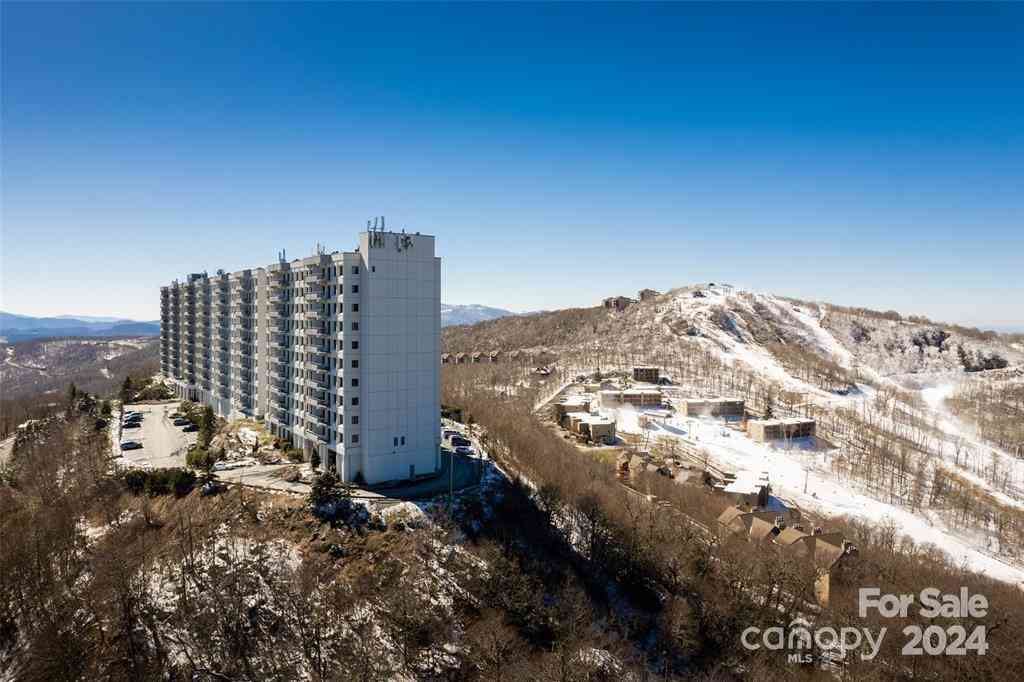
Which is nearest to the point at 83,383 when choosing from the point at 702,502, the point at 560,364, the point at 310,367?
the point at 560,364

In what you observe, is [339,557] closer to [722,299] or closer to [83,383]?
[722,299]

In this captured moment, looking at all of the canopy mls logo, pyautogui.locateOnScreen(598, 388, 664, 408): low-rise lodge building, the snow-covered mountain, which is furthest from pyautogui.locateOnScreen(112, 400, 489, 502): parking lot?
the snow-covered mountain

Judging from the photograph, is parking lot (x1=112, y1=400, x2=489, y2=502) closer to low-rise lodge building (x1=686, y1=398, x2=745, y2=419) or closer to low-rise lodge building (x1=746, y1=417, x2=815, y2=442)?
low-rise lodge building (x1=686, y1=398, x2=745, y2=419)

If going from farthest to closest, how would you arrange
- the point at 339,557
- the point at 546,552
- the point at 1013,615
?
the point at 546,552 < the point at 339,557 < the point at 1013,615

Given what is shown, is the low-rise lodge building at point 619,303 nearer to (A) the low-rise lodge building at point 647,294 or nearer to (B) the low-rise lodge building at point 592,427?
(A) the low-rise lodge building at point 647,294

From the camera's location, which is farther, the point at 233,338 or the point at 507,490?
the point at 233,338

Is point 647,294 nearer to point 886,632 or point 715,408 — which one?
point 715,408

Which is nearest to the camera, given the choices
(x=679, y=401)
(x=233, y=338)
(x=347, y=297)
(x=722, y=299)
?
(x=347, y=297)

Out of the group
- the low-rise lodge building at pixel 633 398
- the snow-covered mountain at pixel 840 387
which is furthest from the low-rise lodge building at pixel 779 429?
the low-rise lodge building at pixel 633 398

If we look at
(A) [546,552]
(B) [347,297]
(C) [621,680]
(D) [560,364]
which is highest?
(B) [347,297]
